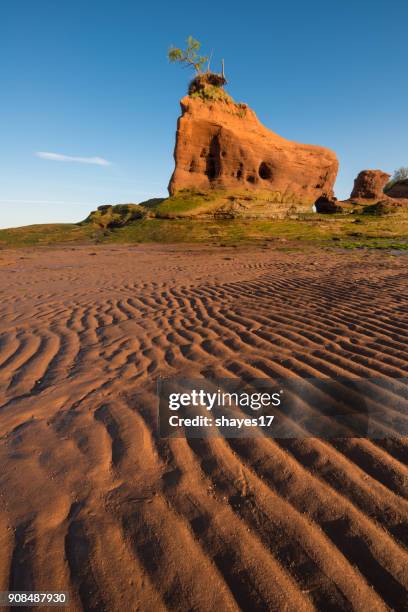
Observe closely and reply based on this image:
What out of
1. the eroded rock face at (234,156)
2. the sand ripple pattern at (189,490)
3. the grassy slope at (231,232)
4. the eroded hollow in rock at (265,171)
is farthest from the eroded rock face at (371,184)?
the sand ripple pattern at (189,490)

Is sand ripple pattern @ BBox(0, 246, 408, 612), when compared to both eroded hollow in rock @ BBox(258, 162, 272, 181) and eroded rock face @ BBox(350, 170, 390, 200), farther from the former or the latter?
eroded rock face @ BBox(350, 170, 390, 200)

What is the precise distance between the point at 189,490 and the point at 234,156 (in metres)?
29.2

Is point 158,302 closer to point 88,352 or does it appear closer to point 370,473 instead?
point 88,352

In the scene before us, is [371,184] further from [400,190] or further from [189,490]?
[189,490]

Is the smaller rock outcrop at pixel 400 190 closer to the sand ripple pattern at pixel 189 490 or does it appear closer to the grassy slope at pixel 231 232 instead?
the grassy slope at pixel 231 232

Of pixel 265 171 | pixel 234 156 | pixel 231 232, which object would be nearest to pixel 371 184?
pixel 265 171

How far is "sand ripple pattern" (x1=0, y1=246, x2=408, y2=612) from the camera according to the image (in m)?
1.50

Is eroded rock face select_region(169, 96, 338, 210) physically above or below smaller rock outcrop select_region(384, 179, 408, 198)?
above

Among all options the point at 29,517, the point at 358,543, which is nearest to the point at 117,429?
the point at 29,517

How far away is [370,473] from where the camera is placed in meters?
2.04

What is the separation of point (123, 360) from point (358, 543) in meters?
2.84

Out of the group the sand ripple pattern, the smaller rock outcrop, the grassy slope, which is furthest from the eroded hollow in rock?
the sand ripple pattern

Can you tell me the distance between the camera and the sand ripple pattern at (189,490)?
1495 mm

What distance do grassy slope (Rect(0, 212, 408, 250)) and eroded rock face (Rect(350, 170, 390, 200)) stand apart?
1190 cm
